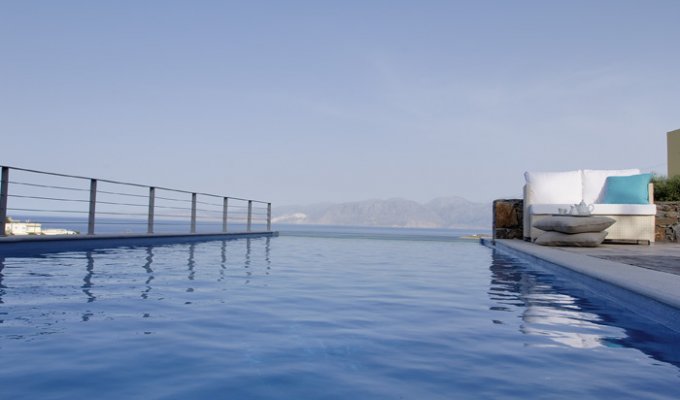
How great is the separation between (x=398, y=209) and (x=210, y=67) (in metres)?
122

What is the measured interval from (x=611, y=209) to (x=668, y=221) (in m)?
1.67

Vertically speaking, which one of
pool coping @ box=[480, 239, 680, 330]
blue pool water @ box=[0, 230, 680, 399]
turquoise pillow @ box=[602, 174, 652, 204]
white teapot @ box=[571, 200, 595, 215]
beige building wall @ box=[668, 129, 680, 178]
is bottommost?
blue pool water @ box=[0, 230, 680, 399]

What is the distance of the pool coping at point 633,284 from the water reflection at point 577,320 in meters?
0.05

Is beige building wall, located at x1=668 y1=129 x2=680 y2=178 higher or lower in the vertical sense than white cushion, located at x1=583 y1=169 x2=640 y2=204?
higher

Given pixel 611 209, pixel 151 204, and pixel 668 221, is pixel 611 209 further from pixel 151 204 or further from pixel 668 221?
pixel 151 204

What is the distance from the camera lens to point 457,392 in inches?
51.7

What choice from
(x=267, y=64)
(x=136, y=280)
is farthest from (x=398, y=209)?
(x=136, y=280)

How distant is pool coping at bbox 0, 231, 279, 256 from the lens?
4.93 metres

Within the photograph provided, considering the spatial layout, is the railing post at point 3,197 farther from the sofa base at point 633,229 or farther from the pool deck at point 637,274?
the sofa base at point 633,229

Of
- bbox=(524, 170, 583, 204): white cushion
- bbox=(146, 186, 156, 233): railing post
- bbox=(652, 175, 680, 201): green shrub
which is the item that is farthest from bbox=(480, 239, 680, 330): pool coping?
bbox=(652, 175, 680, 201): green shrub

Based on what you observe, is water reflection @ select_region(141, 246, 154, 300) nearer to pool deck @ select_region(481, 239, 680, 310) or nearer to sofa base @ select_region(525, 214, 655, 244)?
pool deck @ select_region(481, 239, 680, 310)

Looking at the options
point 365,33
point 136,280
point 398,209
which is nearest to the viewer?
point 136,280

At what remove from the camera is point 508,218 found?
8.64 m

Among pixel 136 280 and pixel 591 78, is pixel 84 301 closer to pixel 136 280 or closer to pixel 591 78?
pixel 136 280
